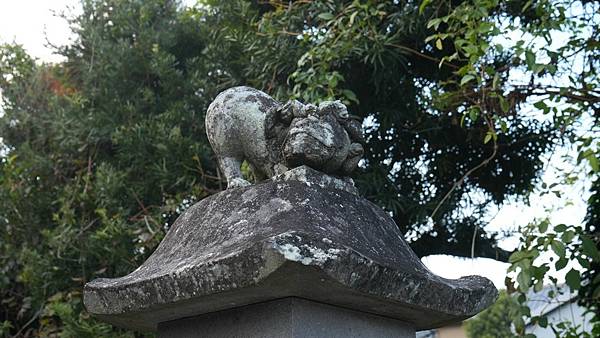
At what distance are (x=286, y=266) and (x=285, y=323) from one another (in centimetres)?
34

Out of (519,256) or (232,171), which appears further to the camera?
(519,256)

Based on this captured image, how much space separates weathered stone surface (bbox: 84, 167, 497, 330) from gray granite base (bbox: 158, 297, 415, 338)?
0.03 meters

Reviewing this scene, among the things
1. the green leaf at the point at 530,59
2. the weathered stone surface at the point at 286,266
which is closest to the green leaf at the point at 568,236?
Result: the green leaf at the point at 530,59

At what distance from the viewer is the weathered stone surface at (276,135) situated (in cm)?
252

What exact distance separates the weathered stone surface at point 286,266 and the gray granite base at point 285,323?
0.03 meters

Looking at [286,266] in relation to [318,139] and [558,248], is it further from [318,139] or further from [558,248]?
[558,248]

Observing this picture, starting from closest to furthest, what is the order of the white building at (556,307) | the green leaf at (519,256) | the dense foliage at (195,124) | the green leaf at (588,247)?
the green leaf at (588,247) < the green leaf at (519,256) < the white building at (556,307) < the dense foliage at (195,124)

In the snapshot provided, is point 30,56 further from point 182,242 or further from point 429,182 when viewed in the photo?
point 182,242

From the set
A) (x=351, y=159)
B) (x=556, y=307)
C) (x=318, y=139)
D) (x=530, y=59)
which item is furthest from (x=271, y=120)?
(x=556, y=307)

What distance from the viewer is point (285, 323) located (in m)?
2.27

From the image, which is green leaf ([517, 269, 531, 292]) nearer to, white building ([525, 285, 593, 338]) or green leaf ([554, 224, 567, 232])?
green leaf ([554, 224, 567, 232])

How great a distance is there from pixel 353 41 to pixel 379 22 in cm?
45

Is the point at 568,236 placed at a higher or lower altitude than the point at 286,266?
higher

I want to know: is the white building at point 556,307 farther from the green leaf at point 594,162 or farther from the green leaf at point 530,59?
the green leaf at point 530,59
